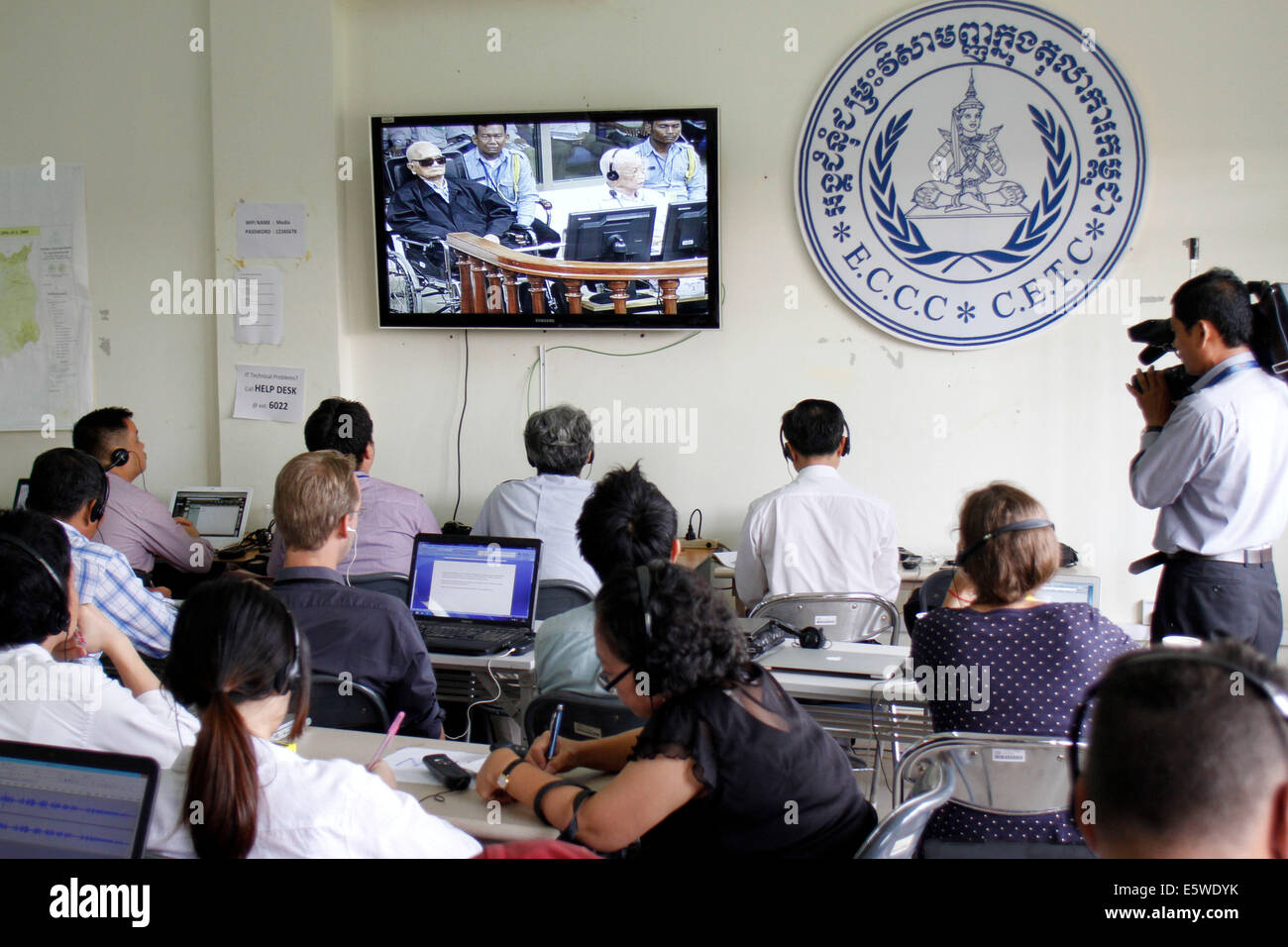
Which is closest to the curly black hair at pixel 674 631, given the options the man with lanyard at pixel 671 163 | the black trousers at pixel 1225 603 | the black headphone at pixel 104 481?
the black trousers at pixel 1225 603

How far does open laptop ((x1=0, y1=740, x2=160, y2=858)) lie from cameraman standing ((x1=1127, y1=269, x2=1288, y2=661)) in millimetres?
2533

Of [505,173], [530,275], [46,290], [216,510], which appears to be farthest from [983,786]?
[46,290]

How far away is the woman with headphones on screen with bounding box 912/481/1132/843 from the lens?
5.88ft

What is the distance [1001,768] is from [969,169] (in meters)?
3.00

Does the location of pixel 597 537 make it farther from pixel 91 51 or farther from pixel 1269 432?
pixel 91 51

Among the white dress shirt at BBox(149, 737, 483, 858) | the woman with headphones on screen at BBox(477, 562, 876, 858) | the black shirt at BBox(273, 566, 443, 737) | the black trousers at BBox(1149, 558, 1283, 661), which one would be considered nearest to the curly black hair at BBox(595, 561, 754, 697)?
the woman with headphones on screen at BBox(477, 562, 876, 858)

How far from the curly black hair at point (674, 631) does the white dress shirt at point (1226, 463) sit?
177 cm

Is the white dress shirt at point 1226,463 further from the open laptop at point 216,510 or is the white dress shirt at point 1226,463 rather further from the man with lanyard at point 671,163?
the open laptop at point 216,510

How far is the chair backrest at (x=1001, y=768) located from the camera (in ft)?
5.32

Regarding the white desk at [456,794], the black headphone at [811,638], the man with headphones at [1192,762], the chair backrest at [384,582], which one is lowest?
the white desk at [456,794]
